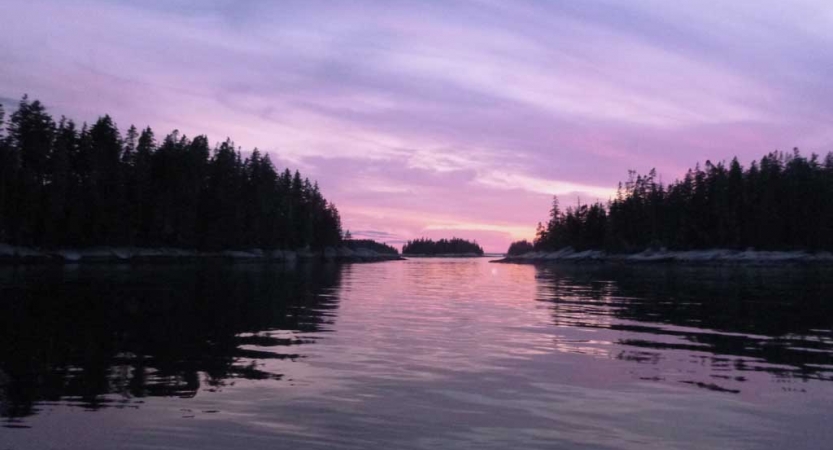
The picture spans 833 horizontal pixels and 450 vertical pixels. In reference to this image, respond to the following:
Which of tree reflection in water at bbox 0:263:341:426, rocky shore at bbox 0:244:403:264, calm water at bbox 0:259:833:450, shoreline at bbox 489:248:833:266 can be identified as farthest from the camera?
shoreline at bbox 489:248:833:266

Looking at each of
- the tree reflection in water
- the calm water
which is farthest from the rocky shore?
the calm water

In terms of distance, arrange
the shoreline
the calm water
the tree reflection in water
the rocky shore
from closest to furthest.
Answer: the calm water → the tree reflection in water → the rocky shore → the shoreline

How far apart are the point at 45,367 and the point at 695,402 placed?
42.7 feet

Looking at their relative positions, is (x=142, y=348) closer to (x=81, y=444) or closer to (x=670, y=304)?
(x=81, y=444)

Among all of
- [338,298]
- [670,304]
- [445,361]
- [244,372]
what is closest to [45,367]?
[244,372]

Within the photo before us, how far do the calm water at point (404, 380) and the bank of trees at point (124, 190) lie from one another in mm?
70239

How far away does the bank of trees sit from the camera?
90.6 meters

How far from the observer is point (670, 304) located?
35625 mm

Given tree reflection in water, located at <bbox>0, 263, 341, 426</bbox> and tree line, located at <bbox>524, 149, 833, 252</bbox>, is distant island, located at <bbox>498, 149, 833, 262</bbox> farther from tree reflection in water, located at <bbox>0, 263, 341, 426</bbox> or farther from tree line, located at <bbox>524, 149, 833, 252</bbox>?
tree reflection in water, located at <bbox>0, 263, 341, 426</bbox>

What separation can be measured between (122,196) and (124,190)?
128cm

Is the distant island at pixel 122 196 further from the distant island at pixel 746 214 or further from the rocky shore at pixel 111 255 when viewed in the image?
the distant island at pixel 746 214

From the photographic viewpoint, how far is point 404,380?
569 inches

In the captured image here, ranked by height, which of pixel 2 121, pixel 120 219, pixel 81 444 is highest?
pixel 2 121

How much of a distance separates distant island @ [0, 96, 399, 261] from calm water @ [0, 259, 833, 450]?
228ft
